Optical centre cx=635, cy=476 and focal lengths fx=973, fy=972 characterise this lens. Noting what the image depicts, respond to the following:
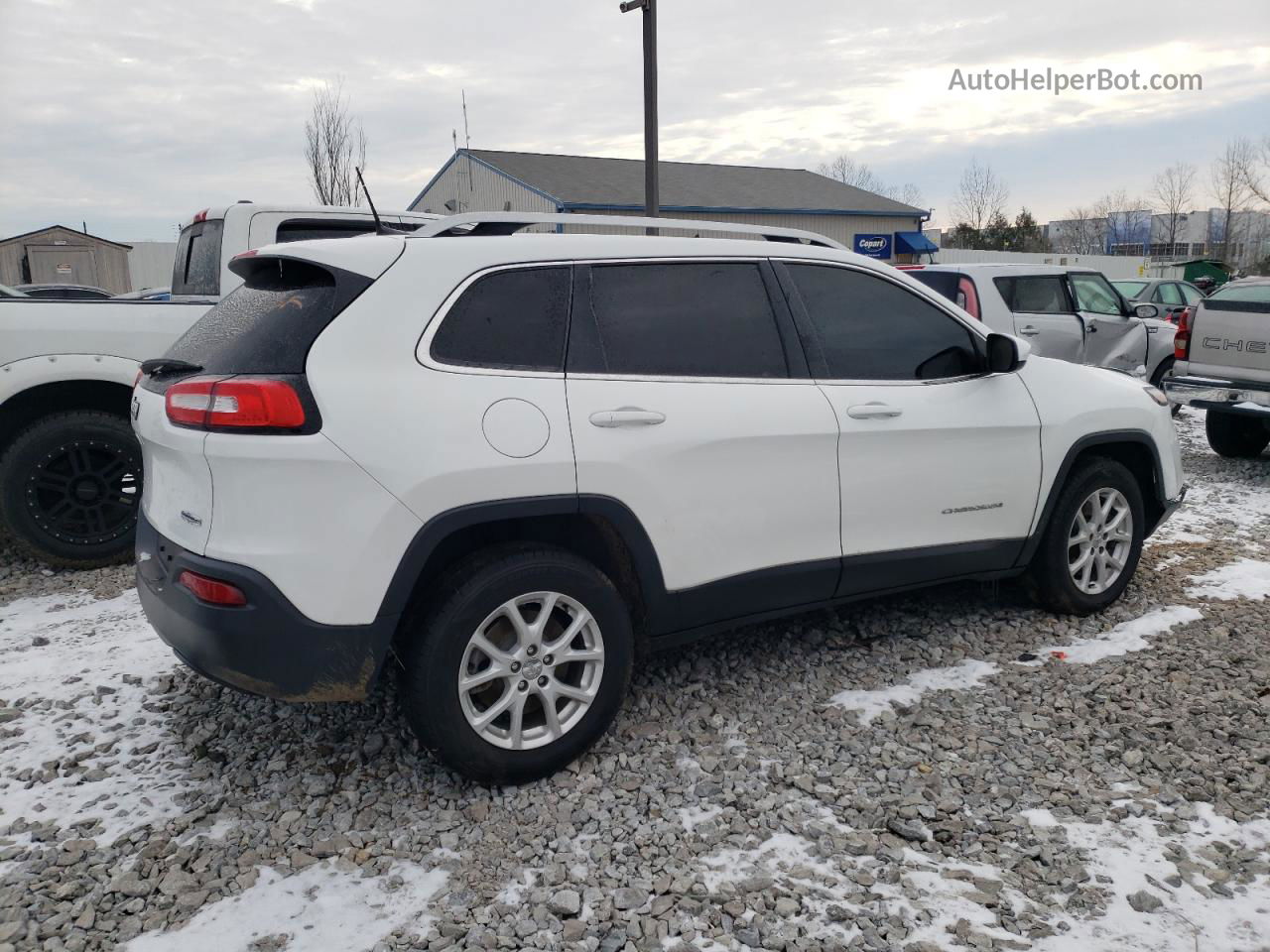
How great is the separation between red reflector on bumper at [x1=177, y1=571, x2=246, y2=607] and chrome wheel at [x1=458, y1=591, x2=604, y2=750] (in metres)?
0.69

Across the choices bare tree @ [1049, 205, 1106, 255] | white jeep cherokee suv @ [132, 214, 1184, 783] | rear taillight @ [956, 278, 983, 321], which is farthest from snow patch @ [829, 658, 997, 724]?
bare tree @ [1049, 205, 1106, 255]

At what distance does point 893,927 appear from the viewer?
2.54 m

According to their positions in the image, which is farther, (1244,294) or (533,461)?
(1244,294)

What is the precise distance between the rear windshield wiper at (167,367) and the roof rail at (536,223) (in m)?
0.84

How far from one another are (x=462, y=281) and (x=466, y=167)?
28000 millimetres

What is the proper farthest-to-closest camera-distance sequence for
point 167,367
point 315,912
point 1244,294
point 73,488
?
1. point 1244,294
2. point 73,488
3. point 167,367
4. point 315,912

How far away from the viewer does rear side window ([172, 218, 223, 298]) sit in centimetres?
616

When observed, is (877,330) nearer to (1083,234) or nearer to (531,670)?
(531,670)

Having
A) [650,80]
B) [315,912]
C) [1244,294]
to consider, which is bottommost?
[315,912]

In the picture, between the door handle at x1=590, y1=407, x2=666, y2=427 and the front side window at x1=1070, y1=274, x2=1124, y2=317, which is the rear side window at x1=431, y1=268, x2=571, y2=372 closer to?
the door handle at x1=590, y1=407, x2=666, y2=427

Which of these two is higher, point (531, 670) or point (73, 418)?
point (73, 418)

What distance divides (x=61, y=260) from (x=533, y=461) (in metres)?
27.7

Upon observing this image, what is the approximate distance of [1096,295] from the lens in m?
10.8

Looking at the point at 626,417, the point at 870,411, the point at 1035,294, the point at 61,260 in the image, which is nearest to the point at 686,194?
the point at 61,260
